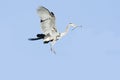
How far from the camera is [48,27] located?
46656mm

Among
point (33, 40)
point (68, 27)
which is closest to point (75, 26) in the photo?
point (68, 27)

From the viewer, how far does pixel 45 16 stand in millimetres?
46156

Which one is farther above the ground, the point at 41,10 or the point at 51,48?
the point at 41,10

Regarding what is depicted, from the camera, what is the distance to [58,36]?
1812 inches

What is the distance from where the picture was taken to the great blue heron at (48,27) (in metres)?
45.8

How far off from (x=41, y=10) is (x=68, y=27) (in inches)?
112

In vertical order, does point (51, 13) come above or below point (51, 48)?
above

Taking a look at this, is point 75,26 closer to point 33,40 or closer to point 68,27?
point 68,27

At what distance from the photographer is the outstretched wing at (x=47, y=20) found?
45.7 metres

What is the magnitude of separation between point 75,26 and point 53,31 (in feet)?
6.84

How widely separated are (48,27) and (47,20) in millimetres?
603

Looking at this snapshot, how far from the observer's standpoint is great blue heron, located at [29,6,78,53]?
4575 cm

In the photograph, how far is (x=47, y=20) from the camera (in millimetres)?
46719

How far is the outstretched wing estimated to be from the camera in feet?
150
